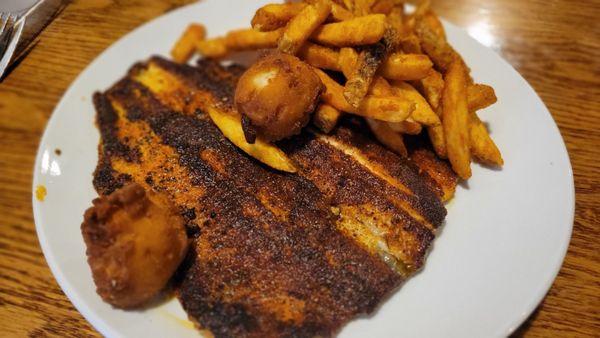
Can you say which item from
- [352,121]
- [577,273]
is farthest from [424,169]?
[577,273]

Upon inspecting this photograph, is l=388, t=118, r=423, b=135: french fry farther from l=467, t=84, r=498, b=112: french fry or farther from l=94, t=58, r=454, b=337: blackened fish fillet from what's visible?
l=467, t=84, r=498, b=112: french fry

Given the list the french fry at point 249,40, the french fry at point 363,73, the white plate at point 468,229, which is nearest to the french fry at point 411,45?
the french fry at point 363,73

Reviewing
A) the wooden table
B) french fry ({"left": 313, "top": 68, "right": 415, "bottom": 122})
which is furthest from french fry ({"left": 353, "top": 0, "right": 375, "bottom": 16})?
the wooden table

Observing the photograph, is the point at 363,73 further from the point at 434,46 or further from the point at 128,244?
the point at 128,244

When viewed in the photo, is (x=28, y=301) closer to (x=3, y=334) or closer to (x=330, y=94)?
(x=3, y=334)

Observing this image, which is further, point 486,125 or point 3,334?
point 486,125

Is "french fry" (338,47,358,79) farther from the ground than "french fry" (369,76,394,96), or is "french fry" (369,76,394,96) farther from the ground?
"french fry" (338,47,358,79)
